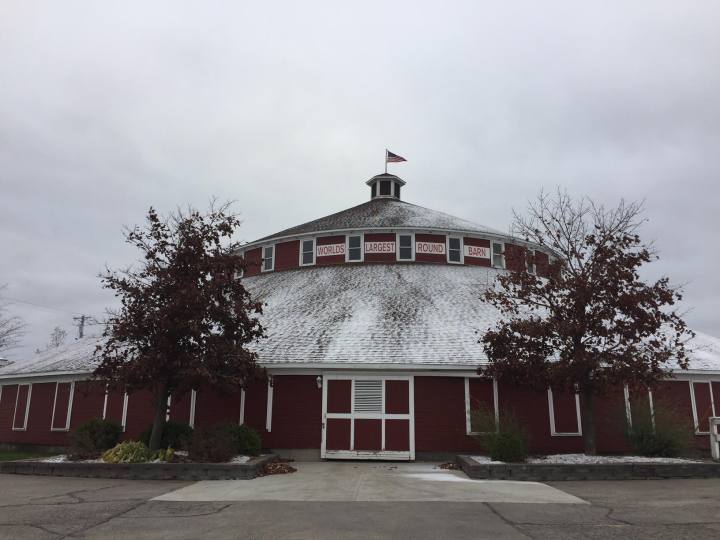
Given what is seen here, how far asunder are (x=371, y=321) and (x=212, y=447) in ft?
26.3

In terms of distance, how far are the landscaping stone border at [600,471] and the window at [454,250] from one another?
48.8ft

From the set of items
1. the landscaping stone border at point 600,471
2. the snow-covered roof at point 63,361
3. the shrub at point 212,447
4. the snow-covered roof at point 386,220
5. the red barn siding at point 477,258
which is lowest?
the landscaping stone border at point 600,471

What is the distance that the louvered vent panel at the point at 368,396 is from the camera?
19266 mm

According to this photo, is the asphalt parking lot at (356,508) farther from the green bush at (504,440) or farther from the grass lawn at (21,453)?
the grass lawn at (21,453)

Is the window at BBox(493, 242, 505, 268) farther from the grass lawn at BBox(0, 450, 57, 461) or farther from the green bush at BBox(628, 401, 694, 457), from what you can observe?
the grass lawn at BBox(0, 450, 57, 461)

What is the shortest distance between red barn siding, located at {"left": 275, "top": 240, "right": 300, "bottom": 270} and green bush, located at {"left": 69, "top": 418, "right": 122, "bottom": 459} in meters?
13.0

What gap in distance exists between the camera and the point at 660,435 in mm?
16422

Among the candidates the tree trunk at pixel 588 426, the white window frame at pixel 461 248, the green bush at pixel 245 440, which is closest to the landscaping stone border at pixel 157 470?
the green bush at pixel 245 440

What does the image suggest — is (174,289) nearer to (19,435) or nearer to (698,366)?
(19,435)

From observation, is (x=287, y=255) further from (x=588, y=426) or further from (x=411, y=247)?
(x=588, y=426)

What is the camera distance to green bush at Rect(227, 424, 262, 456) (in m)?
16.9

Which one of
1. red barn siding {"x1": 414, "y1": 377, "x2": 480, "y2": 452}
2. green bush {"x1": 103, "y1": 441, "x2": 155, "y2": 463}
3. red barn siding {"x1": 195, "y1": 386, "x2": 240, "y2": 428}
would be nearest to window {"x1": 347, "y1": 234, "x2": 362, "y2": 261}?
red barn siding {"x1": 414, "y1": 377, "x2": 480, "y2": 452}

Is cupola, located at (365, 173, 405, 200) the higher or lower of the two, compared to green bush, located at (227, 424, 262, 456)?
higher

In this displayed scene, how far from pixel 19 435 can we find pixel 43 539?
2029 cm
